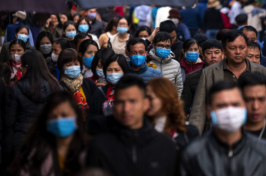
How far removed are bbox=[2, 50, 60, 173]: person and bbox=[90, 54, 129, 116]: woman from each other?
49 cm

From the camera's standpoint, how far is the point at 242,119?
4480mm

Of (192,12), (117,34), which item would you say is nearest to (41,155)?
(117,34)

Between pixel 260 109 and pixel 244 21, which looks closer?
pixel 260 109

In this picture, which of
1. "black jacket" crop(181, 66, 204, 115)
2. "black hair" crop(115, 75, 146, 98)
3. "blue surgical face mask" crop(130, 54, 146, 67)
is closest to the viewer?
"black hair" crop(115, 75, 146, 98)

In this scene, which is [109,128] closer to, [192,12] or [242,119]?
[242,119]

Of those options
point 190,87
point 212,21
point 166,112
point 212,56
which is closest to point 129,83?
point 166,112

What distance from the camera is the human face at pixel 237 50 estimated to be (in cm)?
655

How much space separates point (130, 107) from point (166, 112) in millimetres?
709

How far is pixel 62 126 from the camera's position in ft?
16.0

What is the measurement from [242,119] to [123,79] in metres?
1.06

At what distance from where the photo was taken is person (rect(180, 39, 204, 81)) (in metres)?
9.66

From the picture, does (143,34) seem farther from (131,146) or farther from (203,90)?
(131,146)

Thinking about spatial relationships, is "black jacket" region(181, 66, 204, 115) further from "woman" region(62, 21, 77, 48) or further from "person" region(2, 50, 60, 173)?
"woman" region(62, 21, 77, 48)

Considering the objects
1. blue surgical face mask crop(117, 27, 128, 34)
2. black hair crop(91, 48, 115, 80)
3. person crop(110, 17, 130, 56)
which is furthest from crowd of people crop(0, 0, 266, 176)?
blue surgical face mask crop(117, 27, 128, 34)
